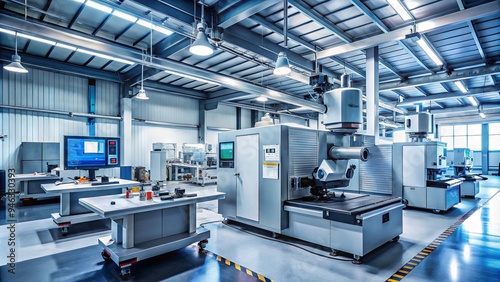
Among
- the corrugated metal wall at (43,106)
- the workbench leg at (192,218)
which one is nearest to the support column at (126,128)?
the corrugated metal wall at (43,106)

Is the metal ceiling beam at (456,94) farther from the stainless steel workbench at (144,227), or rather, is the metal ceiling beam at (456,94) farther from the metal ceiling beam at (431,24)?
the stainless steel workbench at (144,227)

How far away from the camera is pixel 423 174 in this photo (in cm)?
536

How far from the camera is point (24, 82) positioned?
7.45m

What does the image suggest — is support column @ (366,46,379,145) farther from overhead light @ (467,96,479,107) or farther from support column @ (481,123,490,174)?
support column @ (481,123,490,174)

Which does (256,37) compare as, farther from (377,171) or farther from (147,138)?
(147,138)

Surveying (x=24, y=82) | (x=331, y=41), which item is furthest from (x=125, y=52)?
(x=331, y=41)

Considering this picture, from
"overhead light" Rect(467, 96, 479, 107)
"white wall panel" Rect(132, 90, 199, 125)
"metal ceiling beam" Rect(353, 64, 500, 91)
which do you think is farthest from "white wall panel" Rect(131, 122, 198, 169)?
"overhead light" Rect(467, 96, 479, 107)

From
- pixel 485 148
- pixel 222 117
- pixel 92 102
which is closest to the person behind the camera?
pixel 92 102

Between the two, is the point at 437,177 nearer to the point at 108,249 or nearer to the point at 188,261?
the point at 188,261

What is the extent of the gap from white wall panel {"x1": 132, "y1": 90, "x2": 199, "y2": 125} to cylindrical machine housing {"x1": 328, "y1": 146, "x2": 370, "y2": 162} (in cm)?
866

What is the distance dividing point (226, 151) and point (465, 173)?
25.8 feet

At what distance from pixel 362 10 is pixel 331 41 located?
5.13 feet

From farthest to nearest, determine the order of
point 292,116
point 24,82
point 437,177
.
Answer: point 292,116, point 24,82, point 437,177

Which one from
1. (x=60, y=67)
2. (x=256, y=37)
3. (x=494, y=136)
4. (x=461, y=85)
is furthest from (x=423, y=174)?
(x=494, y=136)
